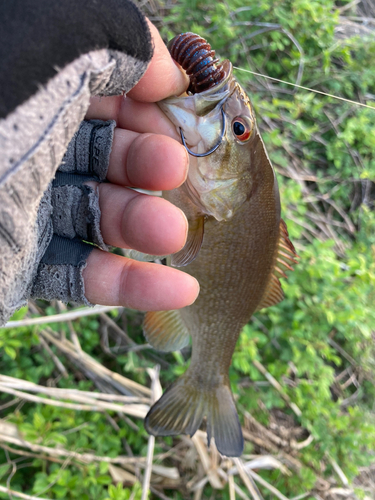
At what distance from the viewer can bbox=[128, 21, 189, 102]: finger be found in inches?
38.1

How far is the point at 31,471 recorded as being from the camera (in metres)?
1.67

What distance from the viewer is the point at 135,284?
1.10 metres

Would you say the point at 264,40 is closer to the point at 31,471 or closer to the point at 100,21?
the point at 100,21

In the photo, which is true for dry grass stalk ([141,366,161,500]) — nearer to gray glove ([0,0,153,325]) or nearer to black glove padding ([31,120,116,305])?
black glove padding ([31,120,116,305])

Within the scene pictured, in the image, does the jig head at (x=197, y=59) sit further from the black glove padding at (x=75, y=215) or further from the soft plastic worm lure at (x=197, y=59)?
the black glove padding at (x=75, y=215)

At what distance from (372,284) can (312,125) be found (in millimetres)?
1683

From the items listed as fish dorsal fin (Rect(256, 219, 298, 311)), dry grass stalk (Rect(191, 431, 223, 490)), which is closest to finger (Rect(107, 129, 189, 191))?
fish dorsal fin (Rect(256, 219, 298, 311))

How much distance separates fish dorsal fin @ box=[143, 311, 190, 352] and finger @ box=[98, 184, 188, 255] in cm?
54

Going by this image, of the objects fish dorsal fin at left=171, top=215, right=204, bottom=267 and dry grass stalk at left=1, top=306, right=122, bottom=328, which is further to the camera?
dry grass stalk at left=1, top=306, right=122, bottom=328

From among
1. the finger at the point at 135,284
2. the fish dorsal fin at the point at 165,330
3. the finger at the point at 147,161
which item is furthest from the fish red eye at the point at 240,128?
the fish dorsal fin at the point at 165,330

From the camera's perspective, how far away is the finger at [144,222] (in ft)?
3.20

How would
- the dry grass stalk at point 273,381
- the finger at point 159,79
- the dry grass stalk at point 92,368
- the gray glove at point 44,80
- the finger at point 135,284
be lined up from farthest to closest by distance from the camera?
the dry grass stalk at point 273,381
the dry grass stalk at point 92,368
the finger at point 135,284
the finger at point 159,79
the gray glove at point 44,80

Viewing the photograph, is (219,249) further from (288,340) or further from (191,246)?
(288,340)

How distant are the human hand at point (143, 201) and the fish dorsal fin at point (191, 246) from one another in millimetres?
140
